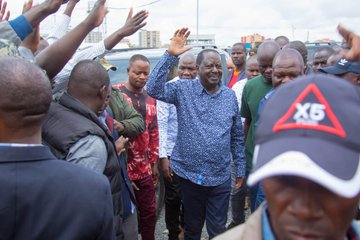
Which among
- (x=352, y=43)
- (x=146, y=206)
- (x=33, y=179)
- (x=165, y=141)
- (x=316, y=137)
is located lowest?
(x=146, y=206)

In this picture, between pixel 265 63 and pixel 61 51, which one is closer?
pixel 61 51

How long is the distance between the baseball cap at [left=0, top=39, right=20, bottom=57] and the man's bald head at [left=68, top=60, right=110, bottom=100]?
488 mm

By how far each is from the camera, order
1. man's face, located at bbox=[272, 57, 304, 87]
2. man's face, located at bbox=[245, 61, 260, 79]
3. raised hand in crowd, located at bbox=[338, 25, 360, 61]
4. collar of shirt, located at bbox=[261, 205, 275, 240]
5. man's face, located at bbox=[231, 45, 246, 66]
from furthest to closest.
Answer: man's face, located at bbox=[231, 45, 246, 66] < man's face, located at bbox=[245, 61, 260, 79] < man's face, located at bbox=[272, 57, 304, 87] < raised hand in crowd, located at bbox=[338, 25, 360, 61] < collar of shirt, located at bbox=[261, 205, 275, 240]

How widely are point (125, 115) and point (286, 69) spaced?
59.6 inches

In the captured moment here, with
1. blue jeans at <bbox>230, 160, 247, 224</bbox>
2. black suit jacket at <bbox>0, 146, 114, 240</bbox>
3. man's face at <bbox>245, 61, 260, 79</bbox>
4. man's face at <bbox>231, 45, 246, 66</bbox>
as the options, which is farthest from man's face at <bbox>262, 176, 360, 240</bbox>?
man's face at <bbox>231, 45, 246, 66</bbox>

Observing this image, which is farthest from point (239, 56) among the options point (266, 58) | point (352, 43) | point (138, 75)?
point (352, 43)

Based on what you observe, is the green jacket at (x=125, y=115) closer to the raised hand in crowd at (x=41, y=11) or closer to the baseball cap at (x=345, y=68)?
the raised hand in crowd at (x=41, y=11)

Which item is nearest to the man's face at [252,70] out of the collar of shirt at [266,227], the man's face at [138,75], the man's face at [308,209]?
the man's face at [138,75]

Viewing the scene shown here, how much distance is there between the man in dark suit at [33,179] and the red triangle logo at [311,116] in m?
0.99

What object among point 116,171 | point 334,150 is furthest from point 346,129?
point 116,171

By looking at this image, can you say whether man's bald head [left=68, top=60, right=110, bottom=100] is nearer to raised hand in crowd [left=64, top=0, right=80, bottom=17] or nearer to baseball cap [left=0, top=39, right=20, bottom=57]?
baseball cap [left=0, top=39, right=20, bottom=57]

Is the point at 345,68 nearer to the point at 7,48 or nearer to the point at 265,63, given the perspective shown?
the point at 265,63

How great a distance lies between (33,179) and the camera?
5.07 feet

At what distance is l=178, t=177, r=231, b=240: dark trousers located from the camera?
362 cm
